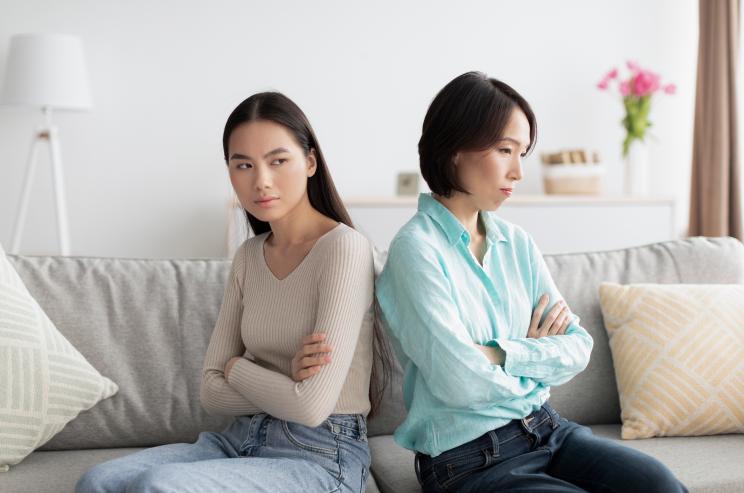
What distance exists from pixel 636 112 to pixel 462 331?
3.25 meters

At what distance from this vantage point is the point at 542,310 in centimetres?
166

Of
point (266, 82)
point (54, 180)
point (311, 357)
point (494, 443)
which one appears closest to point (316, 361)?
point (311, 357)

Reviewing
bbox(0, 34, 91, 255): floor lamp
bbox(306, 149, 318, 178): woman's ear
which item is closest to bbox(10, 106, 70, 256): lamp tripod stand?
bbox(0, 34, 91, 255): floor lamp

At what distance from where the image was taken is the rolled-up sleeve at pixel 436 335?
146cm

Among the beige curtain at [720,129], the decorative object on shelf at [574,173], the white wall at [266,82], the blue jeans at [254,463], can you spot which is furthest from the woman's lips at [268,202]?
the beige curtain at [720,129]

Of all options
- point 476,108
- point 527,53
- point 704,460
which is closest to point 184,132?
point 527,53

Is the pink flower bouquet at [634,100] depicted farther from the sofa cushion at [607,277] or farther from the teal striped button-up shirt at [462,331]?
the teal striped button-up shirt at [462,331]

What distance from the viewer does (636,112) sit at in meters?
4.39

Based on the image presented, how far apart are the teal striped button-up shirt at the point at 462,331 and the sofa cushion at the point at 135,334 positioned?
1.68 ft

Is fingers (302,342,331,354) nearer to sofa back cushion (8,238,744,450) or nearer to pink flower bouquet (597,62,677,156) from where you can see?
sofa back cushion (8,238,744,450)

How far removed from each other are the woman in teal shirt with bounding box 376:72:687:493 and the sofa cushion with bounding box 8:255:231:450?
0.50m

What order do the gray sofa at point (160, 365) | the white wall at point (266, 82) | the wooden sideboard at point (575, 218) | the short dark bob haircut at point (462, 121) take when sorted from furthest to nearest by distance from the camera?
the white wall at point (266, 82)
the wooden sideboard at point (575, 218)
the gray sofa at point (160, 365)
the short dark bob haircut at point (462, 121)

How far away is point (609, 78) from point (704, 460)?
9.98 ft

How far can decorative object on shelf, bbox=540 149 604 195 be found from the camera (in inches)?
167
